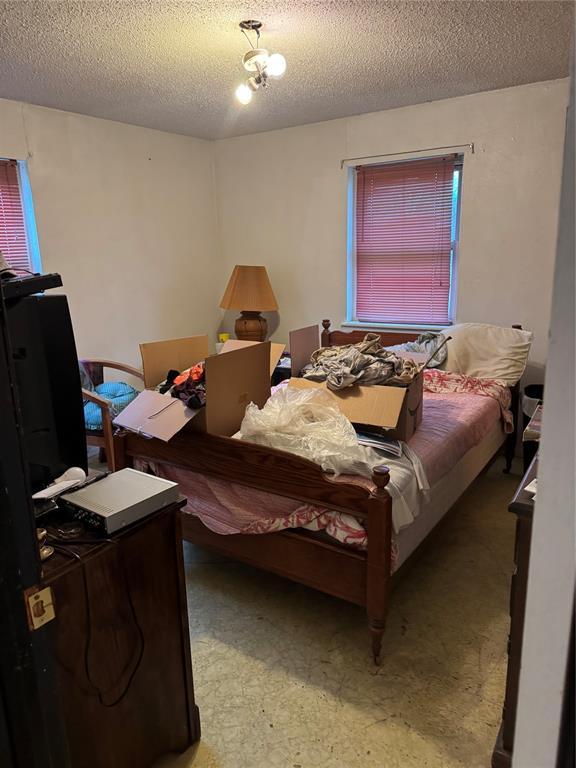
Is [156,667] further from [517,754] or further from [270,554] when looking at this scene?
[517,754]

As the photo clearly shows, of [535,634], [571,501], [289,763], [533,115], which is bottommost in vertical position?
[289,763]

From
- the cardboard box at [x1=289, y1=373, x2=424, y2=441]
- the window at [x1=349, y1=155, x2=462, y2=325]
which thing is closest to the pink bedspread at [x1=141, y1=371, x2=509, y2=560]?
the cardboard box at [x1=289, y1=373, x2=424, y2=441]

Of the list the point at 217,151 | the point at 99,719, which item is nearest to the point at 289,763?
the point at 99,719

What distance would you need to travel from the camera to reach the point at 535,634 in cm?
54

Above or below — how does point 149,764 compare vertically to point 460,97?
below

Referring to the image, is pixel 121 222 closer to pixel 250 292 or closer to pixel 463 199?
pixel 250 292

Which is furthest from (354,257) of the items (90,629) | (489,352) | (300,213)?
(90,629)

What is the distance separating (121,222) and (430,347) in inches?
99.5

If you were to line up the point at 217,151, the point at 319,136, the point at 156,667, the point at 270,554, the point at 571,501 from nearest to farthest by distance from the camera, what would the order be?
the point at 571,501 < the point at 156,667 < the point at 270,554 < the point at 319,136 < the point at 217,151

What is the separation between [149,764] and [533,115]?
12.8 ft

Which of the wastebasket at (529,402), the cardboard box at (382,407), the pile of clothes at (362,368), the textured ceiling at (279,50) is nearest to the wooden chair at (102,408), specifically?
the pile of clothes at (362,368)

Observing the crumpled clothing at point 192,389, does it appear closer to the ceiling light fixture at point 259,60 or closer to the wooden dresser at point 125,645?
the wooden dresser at point 125,645

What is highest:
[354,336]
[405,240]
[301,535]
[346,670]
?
[405,240]

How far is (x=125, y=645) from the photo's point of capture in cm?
136
